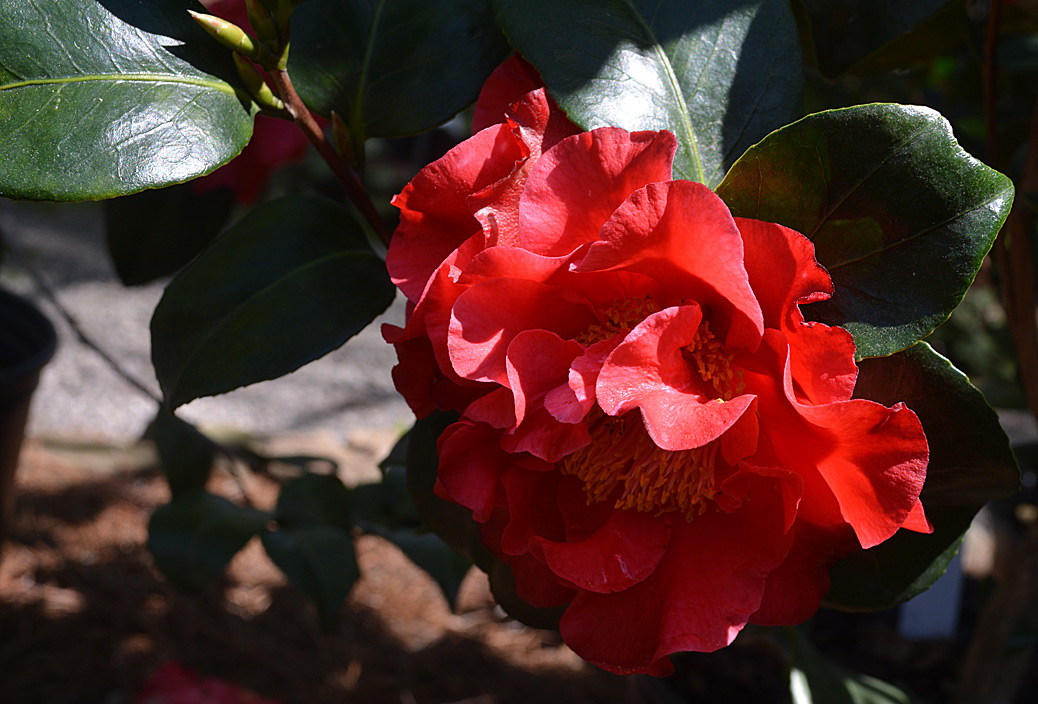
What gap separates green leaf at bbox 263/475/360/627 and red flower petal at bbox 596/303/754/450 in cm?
64

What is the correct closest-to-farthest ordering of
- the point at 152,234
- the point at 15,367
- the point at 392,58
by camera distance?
the point at 392,58, the point at 152,234, the point at 15,367

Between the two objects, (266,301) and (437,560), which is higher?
(266,301)

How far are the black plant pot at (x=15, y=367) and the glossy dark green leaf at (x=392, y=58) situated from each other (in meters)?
1.19

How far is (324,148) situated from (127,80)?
0.13 metres

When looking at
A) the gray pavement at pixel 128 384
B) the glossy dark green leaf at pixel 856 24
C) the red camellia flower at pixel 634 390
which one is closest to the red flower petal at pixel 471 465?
the red camellia flower at pixel 634 390

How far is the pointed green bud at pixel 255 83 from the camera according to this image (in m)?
0.51

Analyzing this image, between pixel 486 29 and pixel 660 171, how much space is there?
23 centimetres

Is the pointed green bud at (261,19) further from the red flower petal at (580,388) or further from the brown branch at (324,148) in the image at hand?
the red flower petal at (580,388)

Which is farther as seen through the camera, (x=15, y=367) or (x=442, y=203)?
(x=15, y=367)

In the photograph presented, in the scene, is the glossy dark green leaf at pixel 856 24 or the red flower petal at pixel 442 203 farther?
the glossy dark green leaf at pixel 856 24

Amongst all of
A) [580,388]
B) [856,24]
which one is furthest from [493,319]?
[856,24]

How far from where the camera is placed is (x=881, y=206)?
43 centimetres

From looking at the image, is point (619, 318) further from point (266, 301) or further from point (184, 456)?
point (184, 456)

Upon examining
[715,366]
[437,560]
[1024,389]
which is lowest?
[437,560]
